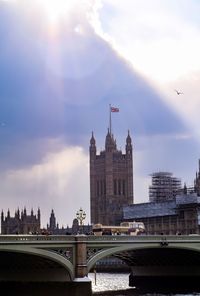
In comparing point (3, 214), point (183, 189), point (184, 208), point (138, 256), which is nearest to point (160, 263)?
point (138, 256)

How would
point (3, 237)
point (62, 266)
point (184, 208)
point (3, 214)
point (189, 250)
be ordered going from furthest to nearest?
point (3, 214) → point (184, 208) → point (189, 250) → point (62, 266) → point (3, 237)

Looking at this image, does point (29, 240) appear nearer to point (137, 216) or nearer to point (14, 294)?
point (14, 294)

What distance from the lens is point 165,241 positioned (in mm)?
70750

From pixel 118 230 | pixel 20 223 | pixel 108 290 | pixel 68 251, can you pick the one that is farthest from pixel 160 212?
pixel 68 251

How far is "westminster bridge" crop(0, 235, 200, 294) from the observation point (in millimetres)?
62812

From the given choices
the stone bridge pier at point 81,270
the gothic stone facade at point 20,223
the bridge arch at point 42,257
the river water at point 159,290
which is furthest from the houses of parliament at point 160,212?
the stone bridge pier at point 81,270

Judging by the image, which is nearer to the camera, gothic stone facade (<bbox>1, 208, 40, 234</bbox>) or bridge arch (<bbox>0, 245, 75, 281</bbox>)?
bridge arch (<bbox>0, 245, 75, 281</bbox>)

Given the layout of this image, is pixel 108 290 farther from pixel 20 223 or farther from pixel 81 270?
pixel 20 223

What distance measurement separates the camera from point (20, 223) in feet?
611

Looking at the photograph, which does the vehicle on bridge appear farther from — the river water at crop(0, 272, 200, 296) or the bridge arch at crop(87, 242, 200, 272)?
the bridge arch at crop(87, 242, 200, 272)

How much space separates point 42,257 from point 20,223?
123055mm

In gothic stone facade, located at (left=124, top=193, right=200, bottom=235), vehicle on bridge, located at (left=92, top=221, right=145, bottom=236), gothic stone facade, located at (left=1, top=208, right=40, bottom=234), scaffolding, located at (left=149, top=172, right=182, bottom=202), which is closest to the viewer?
vehicle on bridge, located at (left=92, top=221, right=145, bottom=236)

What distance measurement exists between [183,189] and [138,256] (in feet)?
302

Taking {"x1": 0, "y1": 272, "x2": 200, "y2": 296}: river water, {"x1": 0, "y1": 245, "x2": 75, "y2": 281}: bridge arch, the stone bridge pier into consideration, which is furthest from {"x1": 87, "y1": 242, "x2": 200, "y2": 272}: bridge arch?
{"x1": 0, "y1": 272, "x2": 200, "y2": 296}: river water
